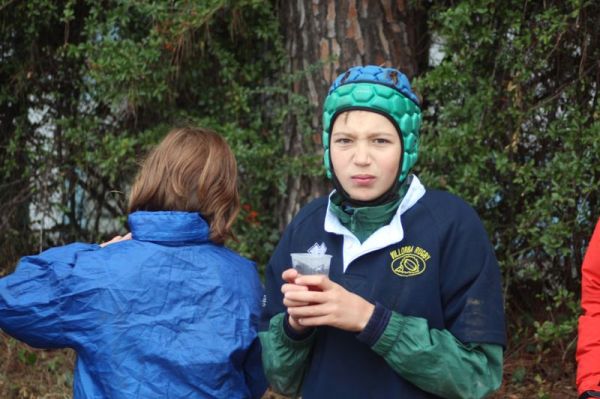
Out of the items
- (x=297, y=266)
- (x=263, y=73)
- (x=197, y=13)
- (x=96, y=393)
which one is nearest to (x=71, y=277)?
(x=96, y=393)

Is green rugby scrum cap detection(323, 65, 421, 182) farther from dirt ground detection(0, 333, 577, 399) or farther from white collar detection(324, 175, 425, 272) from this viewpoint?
dirt ground detection(0, 333, 577, 399)

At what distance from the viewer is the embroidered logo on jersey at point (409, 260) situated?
8.68ft

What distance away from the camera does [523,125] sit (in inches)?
208

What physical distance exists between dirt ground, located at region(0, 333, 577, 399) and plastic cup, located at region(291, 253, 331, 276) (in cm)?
297

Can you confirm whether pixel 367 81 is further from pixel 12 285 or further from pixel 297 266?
pixel 12 285

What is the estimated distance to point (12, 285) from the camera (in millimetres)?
3068

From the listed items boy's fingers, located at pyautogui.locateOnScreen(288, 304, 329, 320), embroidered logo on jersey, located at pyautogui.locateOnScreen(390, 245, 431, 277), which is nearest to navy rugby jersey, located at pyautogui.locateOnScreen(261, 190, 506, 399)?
embroidered logo on jersey, located at pyautogui.locateOnScreen(390, 245, 431, 277)

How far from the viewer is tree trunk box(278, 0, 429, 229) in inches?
214

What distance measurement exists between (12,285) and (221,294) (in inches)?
28.0

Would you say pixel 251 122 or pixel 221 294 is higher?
pixel 251 122

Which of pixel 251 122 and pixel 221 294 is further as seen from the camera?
pixel 251 122

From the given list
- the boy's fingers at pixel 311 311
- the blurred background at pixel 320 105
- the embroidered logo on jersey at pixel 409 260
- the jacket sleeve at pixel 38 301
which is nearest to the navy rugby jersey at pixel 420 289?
the embroidered logo on jersey at pixel 409 260

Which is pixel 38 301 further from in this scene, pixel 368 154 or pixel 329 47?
pixel 329 47

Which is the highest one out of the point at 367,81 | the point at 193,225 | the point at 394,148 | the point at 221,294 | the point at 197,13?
the point at 197,13
